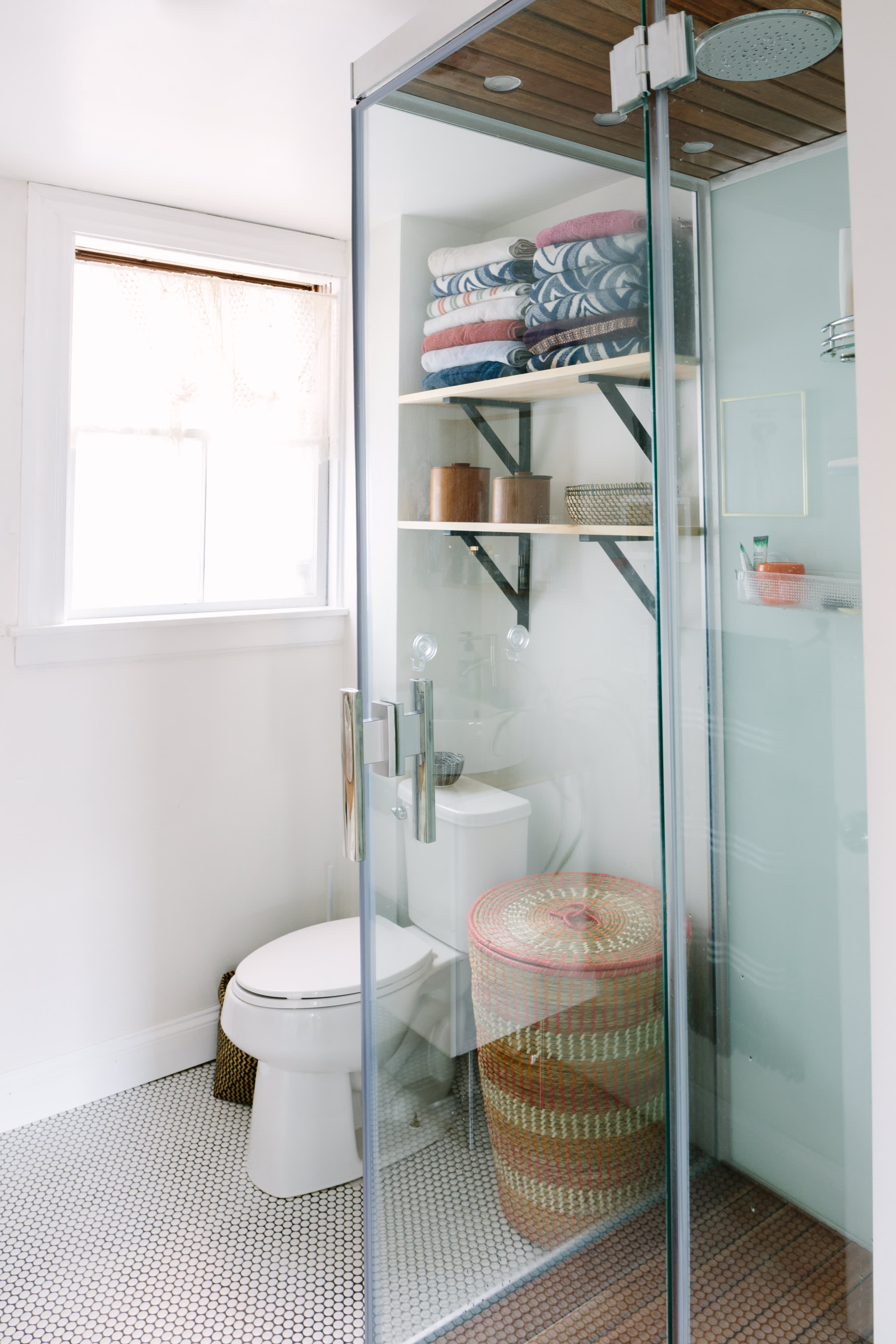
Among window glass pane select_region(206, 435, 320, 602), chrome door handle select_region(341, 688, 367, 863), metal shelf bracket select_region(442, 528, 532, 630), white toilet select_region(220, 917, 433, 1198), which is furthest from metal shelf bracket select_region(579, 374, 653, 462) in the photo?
window glass pane select_region(206, 435, 320, 602)

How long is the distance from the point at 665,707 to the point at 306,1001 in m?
1.24

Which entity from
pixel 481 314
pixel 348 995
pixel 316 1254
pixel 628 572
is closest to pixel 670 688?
pixel 628 572

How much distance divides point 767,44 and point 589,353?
32 cm

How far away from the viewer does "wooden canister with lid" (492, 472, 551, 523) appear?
1101 mm

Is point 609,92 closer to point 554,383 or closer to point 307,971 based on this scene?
point 554,383

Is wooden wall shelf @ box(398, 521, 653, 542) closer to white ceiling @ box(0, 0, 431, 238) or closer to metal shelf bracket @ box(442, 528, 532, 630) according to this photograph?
metal shelf bracket @ box(442, 528, 532, 630)

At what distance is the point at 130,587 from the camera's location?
2328mm

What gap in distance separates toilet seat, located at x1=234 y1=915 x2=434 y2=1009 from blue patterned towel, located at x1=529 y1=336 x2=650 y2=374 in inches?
42.7

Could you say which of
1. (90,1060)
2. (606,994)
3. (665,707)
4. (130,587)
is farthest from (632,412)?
(90,1060)

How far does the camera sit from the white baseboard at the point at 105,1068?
212 cm

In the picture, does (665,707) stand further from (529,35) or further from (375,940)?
(529,35)

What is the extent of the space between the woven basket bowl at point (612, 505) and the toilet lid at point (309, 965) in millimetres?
932

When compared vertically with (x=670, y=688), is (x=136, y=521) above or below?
above

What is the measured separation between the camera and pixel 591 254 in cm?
101
